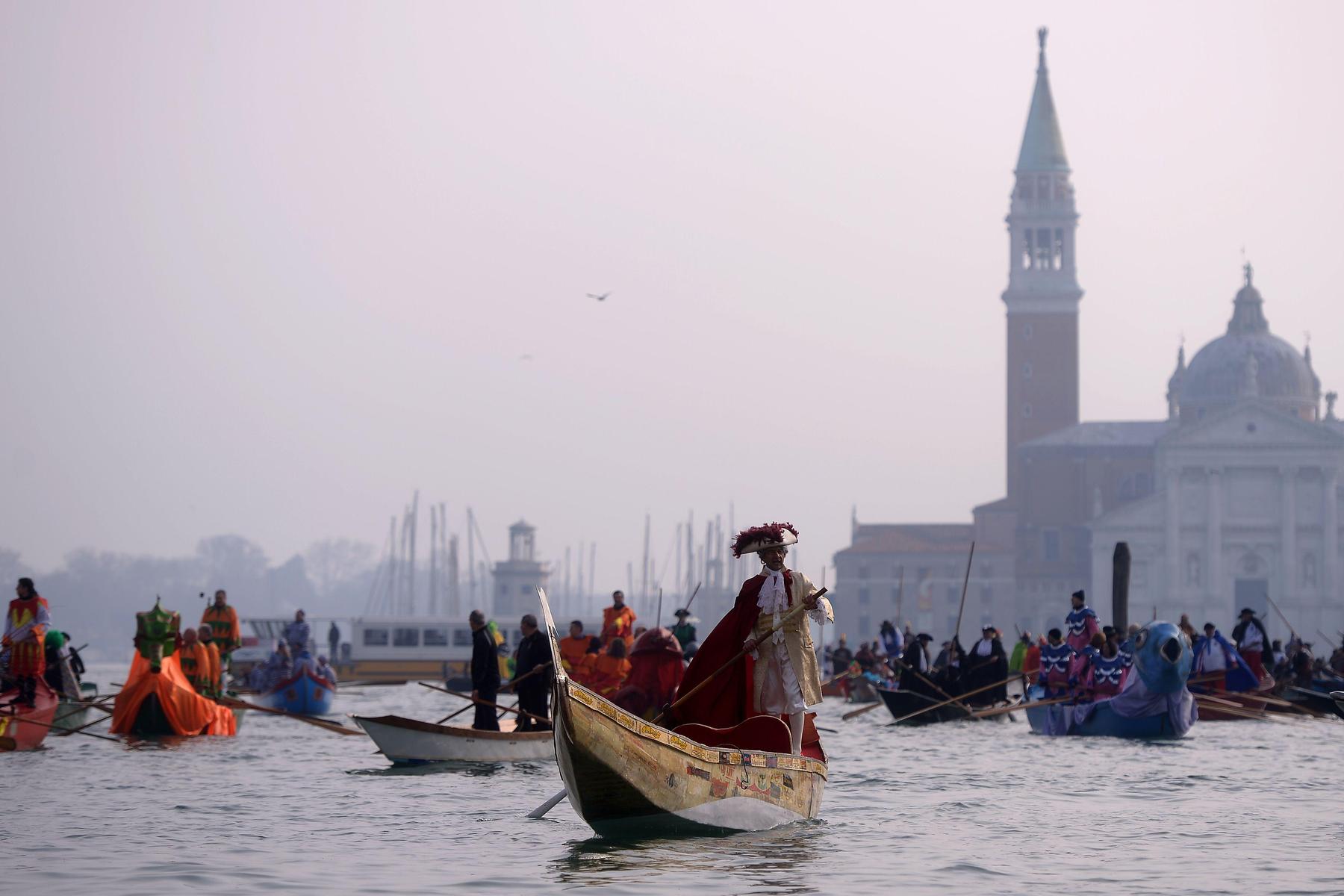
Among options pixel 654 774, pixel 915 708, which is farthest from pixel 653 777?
pixel 915 708

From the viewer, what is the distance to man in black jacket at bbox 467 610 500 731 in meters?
19.3

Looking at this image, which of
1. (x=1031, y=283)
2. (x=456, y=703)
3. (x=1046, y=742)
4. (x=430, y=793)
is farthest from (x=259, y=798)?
(x=1031, y=283)

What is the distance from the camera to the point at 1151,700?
2461cm

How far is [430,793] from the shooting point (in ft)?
53.8

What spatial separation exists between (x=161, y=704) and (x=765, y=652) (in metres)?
11.2

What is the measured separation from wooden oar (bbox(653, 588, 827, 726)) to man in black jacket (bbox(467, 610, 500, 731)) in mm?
6045

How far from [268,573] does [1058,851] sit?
165 meters

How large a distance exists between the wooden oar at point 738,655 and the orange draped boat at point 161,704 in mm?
10162

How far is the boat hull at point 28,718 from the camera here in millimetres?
20359

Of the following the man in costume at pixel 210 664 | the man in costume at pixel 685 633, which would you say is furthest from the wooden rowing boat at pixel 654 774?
the man in costume at pixel 685 633

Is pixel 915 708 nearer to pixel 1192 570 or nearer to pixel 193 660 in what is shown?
pixel 193 660

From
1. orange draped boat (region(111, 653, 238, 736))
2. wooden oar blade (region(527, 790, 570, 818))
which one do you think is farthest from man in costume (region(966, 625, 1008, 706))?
wooden oar blade (region(527, 790, 570, 818))

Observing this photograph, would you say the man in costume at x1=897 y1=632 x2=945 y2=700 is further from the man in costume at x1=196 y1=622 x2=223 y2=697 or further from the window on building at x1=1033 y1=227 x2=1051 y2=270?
the window on building at x1=1033 y1=227 x2=1051 y2=270

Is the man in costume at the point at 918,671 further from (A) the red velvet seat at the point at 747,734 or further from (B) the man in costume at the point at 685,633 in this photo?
(A) the red velvet seat at the point at 747,734
